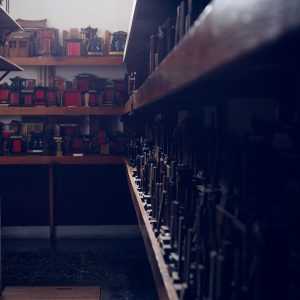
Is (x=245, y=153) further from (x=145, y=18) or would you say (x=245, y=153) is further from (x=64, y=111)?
(x=64, y=111)

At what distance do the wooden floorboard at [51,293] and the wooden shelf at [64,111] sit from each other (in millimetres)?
1986

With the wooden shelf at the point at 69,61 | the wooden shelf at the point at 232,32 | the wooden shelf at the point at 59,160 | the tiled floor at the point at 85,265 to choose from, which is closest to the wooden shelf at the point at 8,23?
the wooden shelf at the point at 69,61

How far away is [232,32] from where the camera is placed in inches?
18.6

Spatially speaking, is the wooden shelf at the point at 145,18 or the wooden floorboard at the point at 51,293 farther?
the wooden floorboard at the point at 51,293

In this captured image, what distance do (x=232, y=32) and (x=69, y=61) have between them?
5.26 metres

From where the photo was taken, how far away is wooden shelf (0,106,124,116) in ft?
17.4

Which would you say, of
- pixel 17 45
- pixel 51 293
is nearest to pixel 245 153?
pixel 51 293

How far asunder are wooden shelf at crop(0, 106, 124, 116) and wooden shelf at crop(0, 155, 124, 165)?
0.46 meters

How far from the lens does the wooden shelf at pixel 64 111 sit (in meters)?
5.29

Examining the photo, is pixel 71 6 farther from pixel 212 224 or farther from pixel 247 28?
pixel 247 28

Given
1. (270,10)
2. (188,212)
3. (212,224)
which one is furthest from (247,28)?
(188,212)

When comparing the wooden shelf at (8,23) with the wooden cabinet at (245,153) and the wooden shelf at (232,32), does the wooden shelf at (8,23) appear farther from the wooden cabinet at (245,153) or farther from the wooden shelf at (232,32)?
the wooden shelf at (232,32)

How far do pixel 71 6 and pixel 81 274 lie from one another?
3.32m

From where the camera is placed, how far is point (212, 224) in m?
1.04
